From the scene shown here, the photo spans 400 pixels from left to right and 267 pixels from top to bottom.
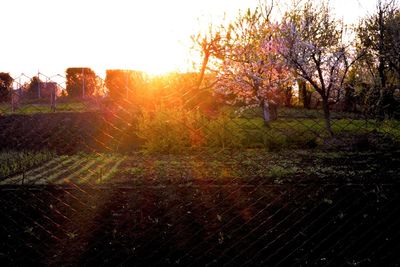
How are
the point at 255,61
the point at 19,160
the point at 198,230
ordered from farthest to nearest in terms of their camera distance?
the point at 255,61 → the point at 19,160 → the point at 198,230

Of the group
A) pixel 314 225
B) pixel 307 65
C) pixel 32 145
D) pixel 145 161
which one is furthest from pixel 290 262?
pixel 307 65

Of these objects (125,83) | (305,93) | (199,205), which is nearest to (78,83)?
(125,83)

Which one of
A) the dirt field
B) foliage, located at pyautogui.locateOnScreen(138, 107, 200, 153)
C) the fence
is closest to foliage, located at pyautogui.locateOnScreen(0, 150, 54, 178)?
→ the fence

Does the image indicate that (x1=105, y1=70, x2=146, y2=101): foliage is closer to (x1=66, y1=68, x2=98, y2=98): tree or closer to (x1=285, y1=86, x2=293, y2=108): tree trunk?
(x1=66, y1=68, x2=98, y2=98): tree

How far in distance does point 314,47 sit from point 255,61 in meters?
2.77

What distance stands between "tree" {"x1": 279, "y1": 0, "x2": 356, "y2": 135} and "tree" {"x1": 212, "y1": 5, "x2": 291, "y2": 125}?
0.81m

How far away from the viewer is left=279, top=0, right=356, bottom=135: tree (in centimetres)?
1453

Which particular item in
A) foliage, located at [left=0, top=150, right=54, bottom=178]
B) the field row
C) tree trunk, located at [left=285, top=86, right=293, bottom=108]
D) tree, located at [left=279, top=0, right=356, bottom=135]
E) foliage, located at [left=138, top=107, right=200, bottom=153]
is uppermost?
tree, located at [left=279, top=0, right=356, bottom=135]

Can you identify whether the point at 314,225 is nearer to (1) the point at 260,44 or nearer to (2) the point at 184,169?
(2) the point at 184,169

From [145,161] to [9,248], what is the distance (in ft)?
16.2

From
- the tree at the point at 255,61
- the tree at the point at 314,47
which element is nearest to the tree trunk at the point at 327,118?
the tree at the point at 314,47

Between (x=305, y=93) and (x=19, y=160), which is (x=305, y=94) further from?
(x=19, y=160)

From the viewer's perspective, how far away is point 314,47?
48.2 ft

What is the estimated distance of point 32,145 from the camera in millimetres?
11477
